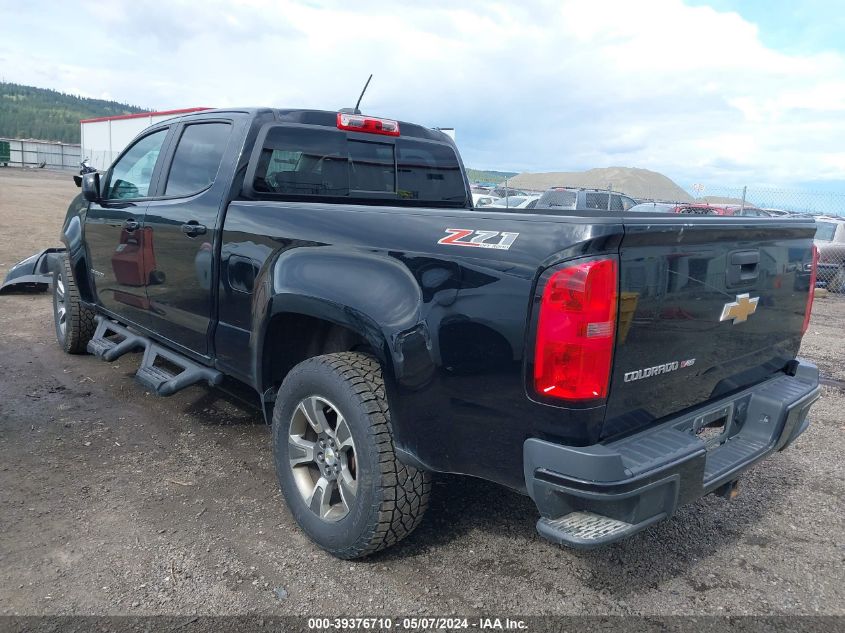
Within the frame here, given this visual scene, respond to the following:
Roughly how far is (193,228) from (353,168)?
3.25 feet

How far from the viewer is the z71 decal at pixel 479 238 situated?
6.91 feet

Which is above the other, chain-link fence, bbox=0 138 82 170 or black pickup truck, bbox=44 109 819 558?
chain-link fence, bbox=0 138 82 170

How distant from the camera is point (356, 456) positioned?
99.5 inches

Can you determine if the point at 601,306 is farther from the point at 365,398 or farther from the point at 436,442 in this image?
the point at 365,398

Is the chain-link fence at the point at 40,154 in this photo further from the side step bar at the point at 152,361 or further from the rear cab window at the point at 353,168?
the rear cab window at the point at 353,168

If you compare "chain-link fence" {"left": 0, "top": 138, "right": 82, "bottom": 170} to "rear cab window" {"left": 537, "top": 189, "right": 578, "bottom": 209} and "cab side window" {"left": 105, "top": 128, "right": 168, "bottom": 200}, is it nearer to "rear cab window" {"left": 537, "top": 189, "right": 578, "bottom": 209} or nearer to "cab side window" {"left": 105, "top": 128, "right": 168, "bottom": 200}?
"rear cab window" {"left": 537, "top": 189, "right": 578, "bottom": 209}

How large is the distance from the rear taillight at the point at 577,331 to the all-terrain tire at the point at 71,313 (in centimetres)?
430

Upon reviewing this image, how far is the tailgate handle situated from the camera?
7.92 ft

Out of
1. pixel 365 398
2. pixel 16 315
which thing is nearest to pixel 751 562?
pixel 365 398

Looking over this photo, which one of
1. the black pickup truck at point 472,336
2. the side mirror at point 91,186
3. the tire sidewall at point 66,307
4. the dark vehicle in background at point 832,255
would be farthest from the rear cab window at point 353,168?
the dark vehicle in background at point 832,255

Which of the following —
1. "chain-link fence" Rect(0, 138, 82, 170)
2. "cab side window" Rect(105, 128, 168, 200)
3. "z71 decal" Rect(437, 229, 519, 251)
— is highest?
"chain-link fence" Rect(0, 138, 82, 170)

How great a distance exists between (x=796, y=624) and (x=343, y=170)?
3.06 meters

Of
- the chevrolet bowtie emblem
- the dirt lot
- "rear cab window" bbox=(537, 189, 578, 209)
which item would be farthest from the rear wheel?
the chevrolet bowtie emblem

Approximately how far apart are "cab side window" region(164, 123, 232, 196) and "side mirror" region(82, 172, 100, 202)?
0.87 metres
